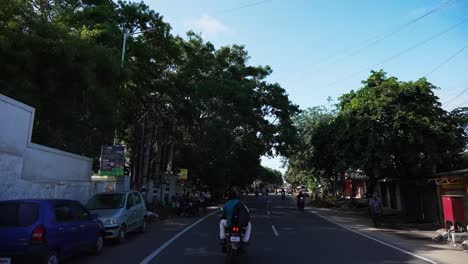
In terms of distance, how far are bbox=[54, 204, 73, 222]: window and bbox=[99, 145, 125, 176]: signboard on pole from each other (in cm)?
1014

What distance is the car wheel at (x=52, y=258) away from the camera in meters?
7.82

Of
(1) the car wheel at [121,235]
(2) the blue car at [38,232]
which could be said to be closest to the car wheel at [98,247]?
(2) the blue car at [38,232]

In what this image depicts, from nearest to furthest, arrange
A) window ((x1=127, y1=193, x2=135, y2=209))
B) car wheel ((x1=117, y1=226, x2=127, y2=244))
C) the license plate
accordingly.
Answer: the license plate, car wheel ((x1=117, y1=226, x2=127, y2=244)), window ((x1=127, y1=193, x2=135, y2=209))

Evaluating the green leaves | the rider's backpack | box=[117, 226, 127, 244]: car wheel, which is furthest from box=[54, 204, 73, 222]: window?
the green leaves

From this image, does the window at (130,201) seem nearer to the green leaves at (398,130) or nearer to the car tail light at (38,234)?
the car tail light at (38,234)

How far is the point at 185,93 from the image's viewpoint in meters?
28.0

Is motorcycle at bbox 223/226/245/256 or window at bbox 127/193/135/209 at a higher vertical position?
window at bbox 127/193/135/209

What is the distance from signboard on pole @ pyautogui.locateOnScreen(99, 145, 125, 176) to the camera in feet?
63.6

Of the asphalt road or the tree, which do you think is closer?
the asphalt road

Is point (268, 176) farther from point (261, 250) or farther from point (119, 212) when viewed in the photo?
point (261, 250)

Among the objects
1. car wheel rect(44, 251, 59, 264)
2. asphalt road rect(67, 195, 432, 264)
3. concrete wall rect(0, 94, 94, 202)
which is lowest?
asphalt road rect(67, 195, 432, 264)

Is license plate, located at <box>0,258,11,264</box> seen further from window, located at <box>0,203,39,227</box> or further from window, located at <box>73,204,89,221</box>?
window, located at <box>73,204,89,221</box>

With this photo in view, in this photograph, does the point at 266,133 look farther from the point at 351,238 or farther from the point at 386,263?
the point at 386,263

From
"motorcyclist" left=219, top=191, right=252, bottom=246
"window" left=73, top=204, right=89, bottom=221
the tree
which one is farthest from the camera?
the tree
